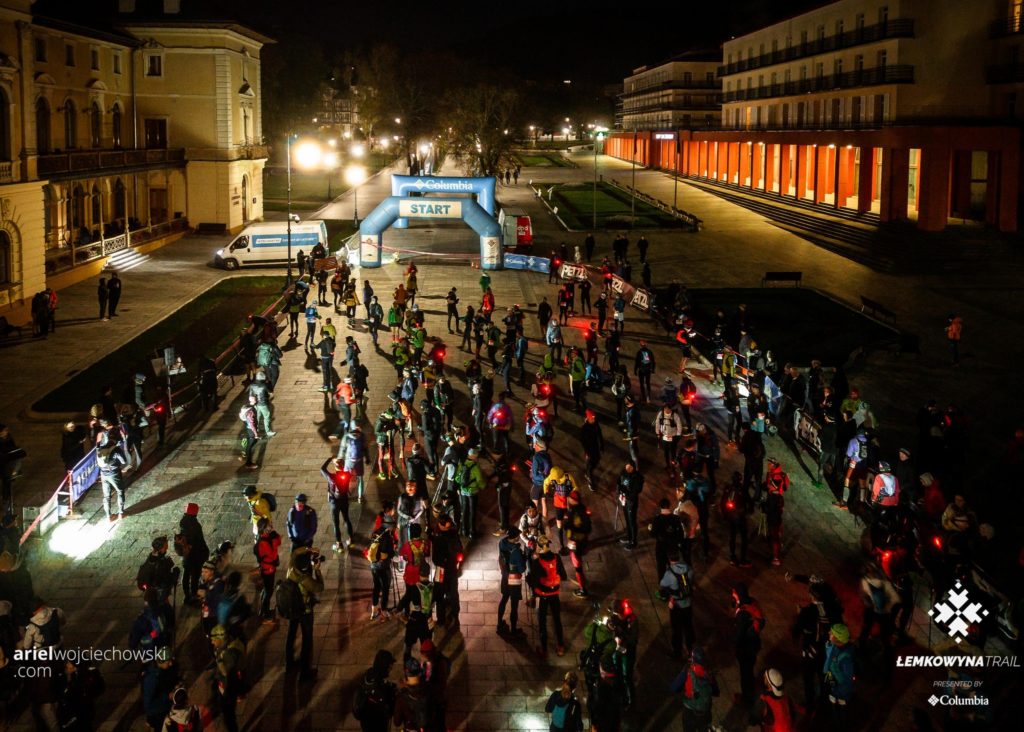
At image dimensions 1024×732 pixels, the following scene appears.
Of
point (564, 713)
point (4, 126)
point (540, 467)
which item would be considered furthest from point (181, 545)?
point (4, 126)

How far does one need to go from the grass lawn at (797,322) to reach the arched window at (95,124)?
2932cm

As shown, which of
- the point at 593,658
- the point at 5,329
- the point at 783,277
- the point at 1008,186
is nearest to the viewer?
the point at 593,658

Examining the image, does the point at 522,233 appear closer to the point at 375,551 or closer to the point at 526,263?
the point at 526,263

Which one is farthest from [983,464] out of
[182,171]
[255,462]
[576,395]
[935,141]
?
[182,171]

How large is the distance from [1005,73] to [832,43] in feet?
43.1

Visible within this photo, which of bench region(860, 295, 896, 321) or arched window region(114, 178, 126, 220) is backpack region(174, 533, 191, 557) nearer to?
bench region(860, 295, 896, 321)

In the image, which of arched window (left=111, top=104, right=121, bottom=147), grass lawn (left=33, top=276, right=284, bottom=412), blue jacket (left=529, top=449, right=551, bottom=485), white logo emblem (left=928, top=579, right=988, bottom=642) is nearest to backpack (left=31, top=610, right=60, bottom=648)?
blue jacket (left=529, top=449, right=551, bottom=485)

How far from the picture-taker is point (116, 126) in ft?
150

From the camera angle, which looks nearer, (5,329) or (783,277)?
(5,329)

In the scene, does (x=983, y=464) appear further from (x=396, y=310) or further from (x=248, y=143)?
(x=248, y=143)

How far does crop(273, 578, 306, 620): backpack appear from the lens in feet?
31.7

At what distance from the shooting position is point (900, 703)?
955 cm

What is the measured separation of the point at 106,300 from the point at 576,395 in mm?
18279

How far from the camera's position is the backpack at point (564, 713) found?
7.95m
